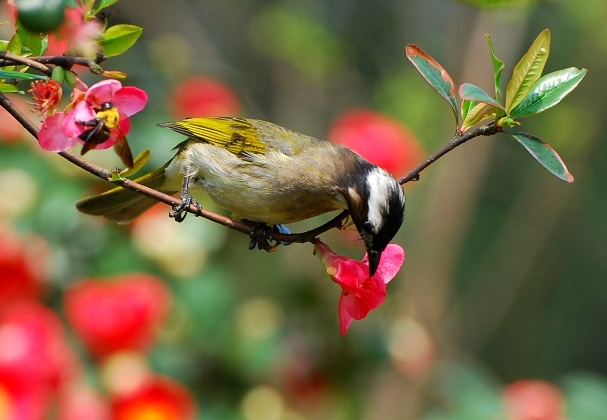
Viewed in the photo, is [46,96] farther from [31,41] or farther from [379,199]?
[379,199]

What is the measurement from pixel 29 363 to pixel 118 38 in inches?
68.5

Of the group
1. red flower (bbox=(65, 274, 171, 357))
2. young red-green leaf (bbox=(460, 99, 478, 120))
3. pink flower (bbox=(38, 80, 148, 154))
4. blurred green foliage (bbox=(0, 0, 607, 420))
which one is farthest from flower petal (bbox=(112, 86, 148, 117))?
red flower (bbox=(65, 274, 171, 357))

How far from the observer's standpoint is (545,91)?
1.36 meters

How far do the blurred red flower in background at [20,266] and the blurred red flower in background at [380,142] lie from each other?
1.47 meters

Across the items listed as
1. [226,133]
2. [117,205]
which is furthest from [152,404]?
[226,133]

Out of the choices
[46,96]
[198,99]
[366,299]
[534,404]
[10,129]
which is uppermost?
[46,96]

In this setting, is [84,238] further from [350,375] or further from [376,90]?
[376,90]

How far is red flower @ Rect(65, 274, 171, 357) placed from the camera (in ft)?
9.82

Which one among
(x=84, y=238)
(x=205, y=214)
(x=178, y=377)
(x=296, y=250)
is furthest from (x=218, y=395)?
(x=205, y=214)

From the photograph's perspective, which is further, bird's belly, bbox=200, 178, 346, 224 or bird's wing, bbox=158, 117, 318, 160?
bird's wing, bbox=158, 117, 318, 160

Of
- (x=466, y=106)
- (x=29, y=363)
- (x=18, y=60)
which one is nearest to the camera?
(x=18, y=60)

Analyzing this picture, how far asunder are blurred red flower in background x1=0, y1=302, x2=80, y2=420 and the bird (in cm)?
70

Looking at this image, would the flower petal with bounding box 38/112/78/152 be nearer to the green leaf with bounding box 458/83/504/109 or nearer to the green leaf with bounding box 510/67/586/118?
the green leaf with bounding box 458/83/504/109

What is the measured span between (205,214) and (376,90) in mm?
4510
